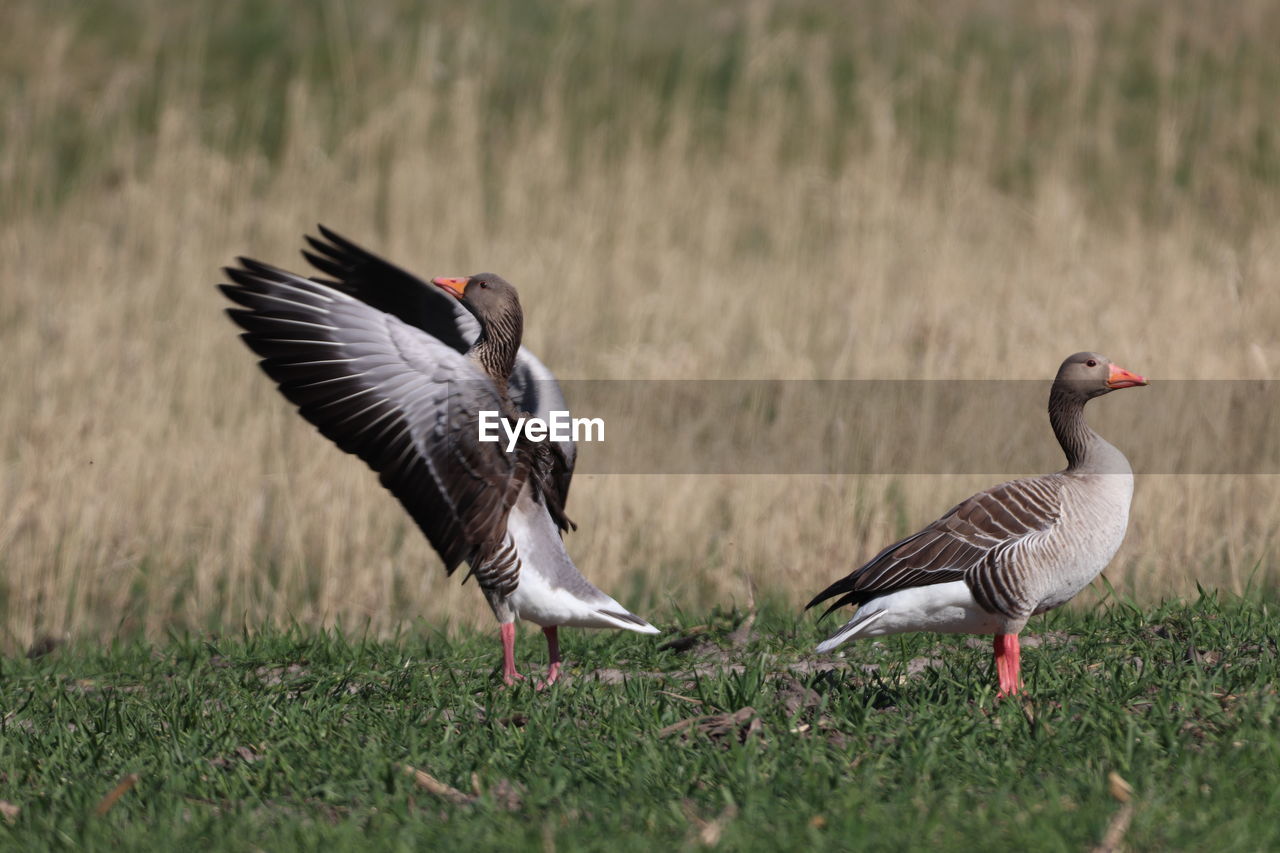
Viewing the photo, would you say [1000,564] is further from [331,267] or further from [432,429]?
[331,267]

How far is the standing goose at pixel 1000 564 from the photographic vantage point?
5.66 meters

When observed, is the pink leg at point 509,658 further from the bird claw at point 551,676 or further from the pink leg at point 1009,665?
the pink leg at point 1009,665

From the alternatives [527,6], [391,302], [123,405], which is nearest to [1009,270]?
[391,302]

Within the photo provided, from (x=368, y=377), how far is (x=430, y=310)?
165 cm

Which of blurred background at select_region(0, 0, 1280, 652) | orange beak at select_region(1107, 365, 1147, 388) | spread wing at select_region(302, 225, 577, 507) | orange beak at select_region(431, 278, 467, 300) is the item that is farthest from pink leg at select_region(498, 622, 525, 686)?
orange beak at select_region(1107, 365, 1147, 388)

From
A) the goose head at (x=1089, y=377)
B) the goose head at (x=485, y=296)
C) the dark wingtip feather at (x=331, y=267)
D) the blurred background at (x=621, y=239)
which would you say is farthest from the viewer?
the blurred background at (x=621, y=239)

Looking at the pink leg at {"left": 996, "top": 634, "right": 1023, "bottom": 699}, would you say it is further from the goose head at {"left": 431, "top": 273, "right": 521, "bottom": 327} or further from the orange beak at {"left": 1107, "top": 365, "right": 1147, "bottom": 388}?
the goose head at {"left": 431, "top": 273, "right": 521, "bottom": 327}

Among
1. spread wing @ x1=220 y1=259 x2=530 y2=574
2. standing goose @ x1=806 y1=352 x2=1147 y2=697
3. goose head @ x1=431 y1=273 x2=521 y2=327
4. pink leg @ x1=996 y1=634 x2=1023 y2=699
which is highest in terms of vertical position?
goose head @ x1=431 y1=273 x2=521 y2=327

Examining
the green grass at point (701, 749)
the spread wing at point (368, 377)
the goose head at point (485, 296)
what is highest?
the goose head at point (485, 296)

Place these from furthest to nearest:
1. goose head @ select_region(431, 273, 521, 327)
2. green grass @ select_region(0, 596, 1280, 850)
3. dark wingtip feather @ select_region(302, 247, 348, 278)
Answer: dark wingtip feather @ select_region(302, 247, 348, 278)
goose head @ select_region(431, 273, 521, 327)
green grass @ select_region(0, 596, 1280, 850)

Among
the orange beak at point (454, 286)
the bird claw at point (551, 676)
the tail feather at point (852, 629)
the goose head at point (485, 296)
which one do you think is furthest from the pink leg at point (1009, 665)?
the orange beak at point (454, 286)

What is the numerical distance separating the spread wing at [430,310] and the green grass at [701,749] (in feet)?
4.25

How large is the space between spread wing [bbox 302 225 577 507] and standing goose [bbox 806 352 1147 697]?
1.94 metres

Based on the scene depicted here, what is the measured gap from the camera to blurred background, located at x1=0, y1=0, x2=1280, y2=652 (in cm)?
903
